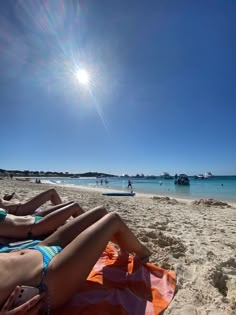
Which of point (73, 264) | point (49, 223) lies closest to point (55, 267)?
point (73, 264)

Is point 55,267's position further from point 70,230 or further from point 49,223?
point 49,223

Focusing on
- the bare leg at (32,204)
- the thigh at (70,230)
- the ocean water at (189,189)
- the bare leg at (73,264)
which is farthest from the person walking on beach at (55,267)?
the ocean water at (189,189)

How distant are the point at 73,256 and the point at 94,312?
0.50m

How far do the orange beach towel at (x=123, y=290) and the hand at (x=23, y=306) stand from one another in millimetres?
327

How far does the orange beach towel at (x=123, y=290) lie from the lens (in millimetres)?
1644

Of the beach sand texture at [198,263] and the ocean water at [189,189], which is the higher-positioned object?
the ocean water at [189,189]

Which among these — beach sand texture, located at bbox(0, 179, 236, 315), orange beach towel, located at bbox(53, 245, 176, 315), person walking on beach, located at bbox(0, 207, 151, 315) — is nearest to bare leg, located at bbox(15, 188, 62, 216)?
beach sand texture, located at bbox(0, 179, 236, 315)

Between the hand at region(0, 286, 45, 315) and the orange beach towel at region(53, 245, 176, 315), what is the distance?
33 cm

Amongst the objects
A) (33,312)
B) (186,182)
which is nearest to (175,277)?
(33,312)

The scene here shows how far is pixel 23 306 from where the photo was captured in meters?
1.26

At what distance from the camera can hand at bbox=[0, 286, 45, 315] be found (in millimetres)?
1230

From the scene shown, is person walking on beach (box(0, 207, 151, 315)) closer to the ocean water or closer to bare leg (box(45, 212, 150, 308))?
bare leg (box(45, 212, 150, 308))

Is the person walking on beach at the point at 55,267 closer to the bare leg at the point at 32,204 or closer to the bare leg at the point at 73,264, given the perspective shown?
the bare leg at the point at 73,264

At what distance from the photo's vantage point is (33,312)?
1296mm
